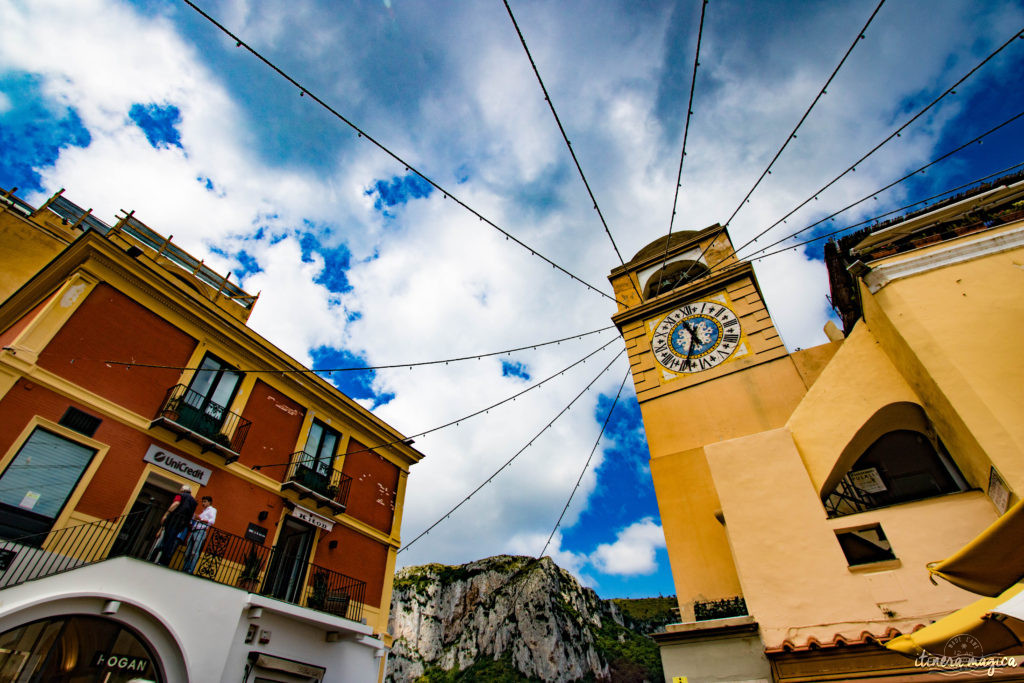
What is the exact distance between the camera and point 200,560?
9719mm

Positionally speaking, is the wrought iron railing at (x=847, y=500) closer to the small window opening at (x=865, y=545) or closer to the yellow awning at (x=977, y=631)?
the small window opening at (x=865, y=545)

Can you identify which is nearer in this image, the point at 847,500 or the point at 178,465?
the point at 847,500

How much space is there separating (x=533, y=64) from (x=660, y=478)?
9.19 m

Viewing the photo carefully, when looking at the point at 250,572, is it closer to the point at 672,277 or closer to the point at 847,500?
the point at 847,500

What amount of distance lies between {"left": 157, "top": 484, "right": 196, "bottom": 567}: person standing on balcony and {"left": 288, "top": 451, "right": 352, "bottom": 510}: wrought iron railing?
3197 mm

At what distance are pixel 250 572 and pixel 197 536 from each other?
5.50 ft

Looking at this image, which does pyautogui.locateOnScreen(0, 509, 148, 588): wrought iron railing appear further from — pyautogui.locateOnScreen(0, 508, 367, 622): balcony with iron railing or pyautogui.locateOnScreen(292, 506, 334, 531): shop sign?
pyautogui.locateOnScreen(292, 506, 334, 531): shop sign

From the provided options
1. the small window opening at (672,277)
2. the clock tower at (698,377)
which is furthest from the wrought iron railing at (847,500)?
the small window opening at (672,277)

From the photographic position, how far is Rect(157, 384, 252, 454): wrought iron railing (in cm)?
Result: 1043

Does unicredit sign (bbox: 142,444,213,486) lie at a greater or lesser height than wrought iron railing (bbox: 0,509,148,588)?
greater

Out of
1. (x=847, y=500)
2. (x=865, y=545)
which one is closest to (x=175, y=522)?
(x=865, y=545)

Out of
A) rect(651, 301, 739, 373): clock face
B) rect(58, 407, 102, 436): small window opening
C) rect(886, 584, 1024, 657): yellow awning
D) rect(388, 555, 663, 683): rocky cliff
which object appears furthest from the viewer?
rect(388, 555, 663, 683): rocky cliff

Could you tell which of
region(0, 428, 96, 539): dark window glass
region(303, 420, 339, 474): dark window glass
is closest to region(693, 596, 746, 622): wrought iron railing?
region(303, 420, 339, 474): dark window glass

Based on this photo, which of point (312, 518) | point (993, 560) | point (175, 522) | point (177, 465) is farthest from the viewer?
point (312, 518)
